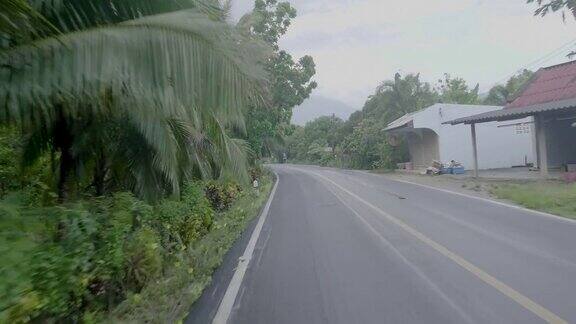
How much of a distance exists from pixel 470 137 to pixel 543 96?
10973mm

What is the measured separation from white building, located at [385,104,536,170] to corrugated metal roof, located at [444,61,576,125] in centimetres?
751

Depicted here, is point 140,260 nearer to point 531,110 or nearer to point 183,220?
point 183,220

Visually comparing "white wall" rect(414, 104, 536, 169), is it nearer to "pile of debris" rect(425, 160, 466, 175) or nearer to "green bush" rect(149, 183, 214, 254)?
"pile of debris" rect(425, 160, 466, 175)

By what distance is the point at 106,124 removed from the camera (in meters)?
7.63

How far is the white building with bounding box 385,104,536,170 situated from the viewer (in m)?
38.4

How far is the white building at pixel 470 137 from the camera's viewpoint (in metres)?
38.4

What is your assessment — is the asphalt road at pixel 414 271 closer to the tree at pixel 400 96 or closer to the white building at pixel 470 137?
the white building at pixel 470 137

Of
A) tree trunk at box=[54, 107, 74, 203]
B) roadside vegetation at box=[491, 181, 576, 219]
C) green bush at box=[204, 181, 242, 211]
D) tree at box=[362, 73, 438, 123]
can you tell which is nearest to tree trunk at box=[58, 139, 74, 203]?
tree trunk at box=[54, 107, 74, 203]

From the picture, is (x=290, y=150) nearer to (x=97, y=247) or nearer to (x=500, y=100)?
(x=500, y=100)

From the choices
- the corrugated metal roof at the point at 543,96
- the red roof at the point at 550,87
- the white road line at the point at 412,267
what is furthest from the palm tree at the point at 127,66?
the red roof at the point at 550,87

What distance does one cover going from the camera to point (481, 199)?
60.3ft

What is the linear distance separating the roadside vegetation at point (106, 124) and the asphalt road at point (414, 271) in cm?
124

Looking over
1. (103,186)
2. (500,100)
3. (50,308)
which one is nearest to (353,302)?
(50,308)

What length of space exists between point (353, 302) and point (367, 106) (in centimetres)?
6077
